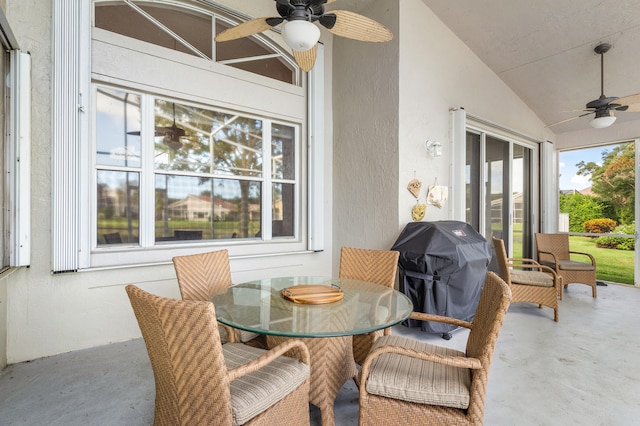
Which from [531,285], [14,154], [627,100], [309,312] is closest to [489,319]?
[309,312]

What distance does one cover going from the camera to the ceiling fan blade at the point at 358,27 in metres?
2.01

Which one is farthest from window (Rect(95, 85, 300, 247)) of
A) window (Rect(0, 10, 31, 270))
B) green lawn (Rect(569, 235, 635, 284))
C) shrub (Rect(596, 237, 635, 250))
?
shrub (Rect(596, 237, 635, 250))

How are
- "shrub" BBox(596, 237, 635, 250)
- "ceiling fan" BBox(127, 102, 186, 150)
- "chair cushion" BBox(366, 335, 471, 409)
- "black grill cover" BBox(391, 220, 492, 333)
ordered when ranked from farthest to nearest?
"shrub" BBox(596, 237, 635, 250)
"ceiling fan" BBox(127, 102, 186, 150)
"black grill cover" BBox(391, 220, 492, 333)
"chair cushion" BBox(366, 335, 471, 409)

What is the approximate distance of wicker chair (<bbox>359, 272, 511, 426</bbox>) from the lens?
1311 millimetres

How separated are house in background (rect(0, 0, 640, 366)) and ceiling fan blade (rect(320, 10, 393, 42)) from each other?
138 cm

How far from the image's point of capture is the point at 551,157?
5.69 meters

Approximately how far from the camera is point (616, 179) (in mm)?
6258

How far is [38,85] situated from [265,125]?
2118 millimetres

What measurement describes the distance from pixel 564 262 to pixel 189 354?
18.2 ft

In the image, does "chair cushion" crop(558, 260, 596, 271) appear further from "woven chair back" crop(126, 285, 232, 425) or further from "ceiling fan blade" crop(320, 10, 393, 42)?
"woven chair back" crop(126, 285, 232, 425)

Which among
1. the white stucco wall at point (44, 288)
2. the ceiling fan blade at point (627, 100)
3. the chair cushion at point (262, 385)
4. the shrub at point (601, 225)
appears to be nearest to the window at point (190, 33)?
the white stucco wall at point (44, 288)

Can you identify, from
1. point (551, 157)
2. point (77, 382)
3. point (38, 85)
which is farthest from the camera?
point (551, 157)

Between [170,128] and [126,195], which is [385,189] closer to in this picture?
[170,128]

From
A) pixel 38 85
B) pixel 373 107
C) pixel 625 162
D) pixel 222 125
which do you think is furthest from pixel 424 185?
pixel 625 162
